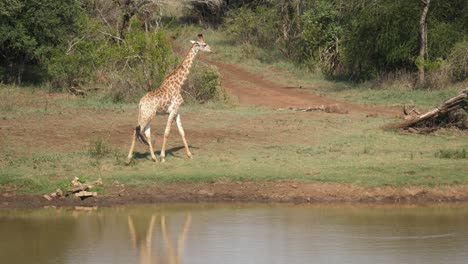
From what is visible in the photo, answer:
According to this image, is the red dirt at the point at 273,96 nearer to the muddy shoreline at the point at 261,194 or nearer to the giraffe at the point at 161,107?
the giraffe at the point at 161,107

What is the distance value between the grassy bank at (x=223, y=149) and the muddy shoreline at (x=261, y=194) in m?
0.15

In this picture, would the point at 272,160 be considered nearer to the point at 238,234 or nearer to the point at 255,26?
the point at 238,234

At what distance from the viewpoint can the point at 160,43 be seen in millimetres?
22250

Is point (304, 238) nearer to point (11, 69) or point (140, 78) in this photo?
point (140, 78)

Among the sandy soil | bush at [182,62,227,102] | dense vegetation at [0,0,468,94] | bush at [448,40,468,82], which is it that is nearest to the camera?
the sandy soil

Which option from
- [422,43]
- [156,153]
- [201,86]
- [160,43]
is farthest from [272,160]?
[422,43]

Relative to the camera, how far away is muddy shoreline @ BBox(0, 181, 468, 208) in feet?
44.9

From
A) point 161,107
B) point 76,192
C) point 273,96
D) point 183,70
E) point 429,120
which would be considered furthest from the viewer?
point 273,96

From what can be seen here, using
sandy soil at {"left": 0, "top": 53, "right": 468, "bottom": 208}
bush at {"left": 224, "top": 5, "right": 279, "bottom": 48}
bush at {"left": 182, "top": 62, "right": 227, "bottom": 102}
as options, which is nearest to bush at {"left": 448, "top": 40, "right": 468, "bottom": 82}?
sandy soil at {"left": 0, "top": 53, "right": 468, "bottom": 208}

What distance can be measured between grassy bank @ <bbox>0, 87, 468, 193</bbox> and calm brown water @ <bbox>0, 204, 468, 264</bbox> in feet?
3.19

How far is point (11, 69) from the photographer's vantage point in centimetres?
2495

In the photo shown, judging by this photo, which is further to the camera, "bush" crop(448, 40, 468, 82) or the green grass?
"bush" crop(448, 40, 468, 82)

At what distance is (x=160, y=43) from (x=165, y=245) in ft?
38.6

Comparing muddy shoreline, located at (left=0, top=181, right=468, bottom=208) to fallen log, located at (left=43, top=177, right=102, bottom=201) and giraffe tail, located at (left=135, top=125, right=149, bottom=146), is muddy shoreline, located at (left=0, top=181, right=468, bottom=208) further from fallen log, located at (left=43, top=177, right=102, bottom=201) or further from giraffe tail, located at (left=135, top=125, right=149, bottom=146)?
giraffe tail, located at (left=135, top=125, right=149, bottom=146)
